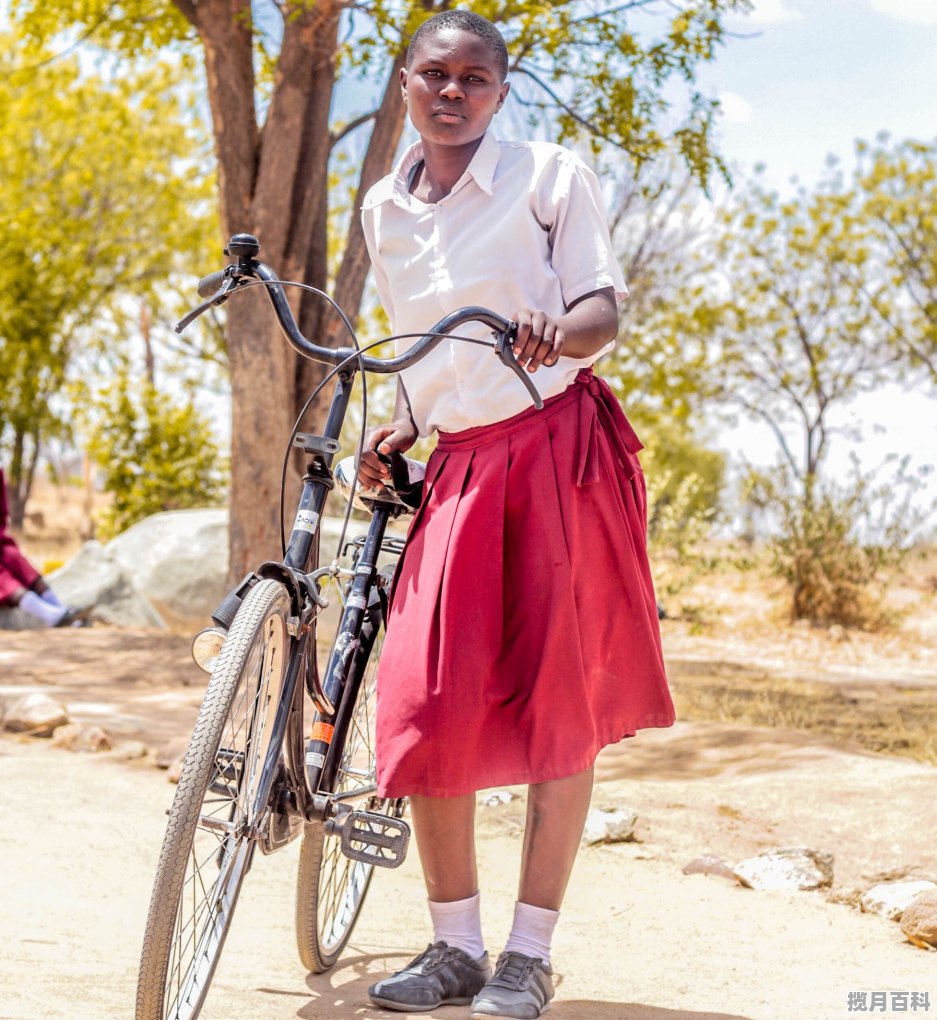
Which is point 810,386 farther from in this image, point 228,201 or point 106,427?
point 228,201

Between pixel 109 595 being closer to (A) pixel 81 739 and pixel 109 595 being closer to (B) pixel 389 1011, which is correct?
(A) pixel 81 739

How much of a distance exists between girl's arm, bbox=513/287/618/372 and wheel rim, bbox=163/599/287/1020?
0.64 m

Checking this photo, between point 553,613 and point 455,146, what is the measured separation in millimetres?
938

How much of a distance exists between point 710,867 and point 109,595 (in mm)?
7908

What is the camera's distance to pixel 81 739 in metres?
5.30

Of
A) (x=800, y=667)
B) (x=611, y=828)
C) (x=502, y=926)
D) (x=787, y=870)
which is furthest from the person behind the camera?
(x=800, y=667)

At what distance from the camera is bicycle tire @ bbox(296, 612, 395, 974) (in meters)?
2.75

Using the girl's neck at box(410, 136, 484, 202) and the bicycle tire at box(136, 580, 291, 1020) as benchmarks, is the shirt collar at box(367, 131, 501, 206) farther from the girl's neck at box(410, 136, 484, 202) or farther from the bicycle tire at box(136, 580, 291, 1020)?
the bicycle tire at box(136, 580, 291, 1020)

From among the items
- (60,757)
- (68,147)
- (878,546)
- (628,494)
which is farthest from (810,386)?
(628,494)

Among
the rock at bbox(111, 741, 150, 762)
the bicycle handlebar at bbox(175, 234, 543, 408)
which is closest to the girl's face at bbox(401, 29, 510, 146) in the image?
the bicycle handlebar at bbox(175, 234, 543, 408)

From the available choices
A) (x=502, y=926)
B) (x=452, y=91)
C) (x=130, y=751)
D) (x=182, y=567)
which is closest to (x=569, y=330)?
(x=452, y=91)

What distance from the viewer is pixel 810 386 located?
21641mm

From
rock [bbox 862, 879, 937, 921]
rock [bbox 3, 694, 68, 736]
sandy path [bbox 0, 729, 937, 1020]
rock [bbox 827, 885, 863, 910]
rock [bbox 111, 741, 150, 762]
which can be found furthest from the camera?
rock [bbox 3, 694, 68, 736]

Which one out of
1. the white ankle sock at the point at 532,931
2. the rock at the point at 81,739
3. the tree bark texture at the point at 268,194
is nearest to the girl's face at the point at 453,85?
the white ankle sock at the point at 532,931
